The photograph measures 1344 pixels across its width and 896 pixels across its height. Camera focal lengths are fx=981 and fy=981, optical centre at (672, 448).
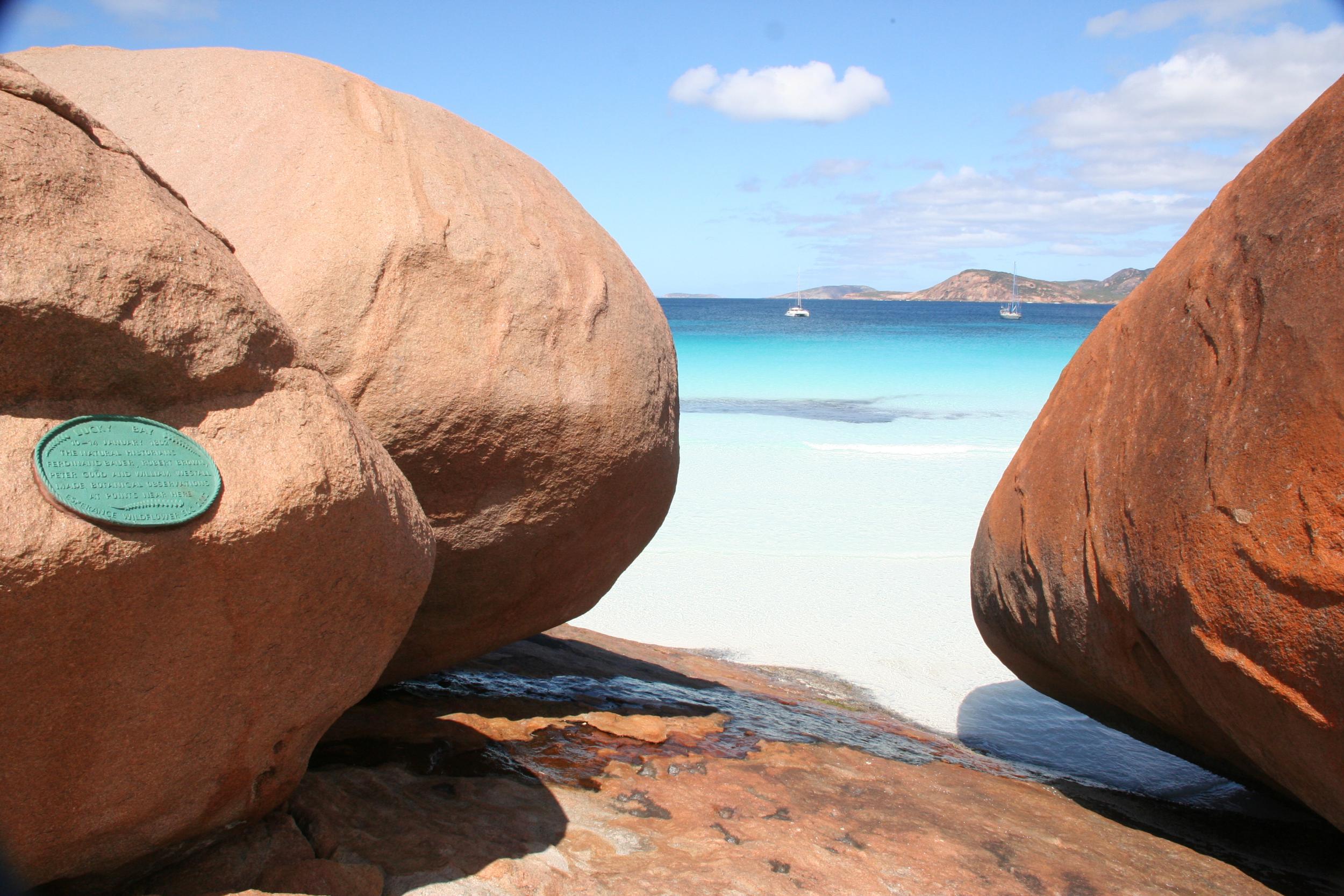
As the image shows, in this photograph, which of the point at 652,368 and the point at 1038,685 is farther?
the point at 1038,685

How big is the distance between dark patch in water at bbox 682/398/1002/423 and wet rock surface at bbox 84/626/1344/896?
1211 cm

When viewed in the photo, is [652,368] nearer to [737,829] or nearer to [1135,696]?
[737,829]

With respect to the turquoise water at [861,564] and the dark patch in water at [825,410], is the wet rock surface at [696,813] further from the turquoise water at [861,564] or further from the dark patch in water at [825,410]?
the dark patch in water at [825,410]

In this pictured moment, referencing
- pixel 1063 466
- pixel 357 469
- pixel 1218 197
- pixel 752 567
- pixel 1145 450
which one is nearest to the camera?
pixel 357 469

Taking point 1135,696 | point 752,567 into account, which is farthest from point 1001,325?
point 1135,696

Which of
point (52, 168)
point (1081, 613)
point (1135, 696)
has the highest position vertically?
point (52, 168)

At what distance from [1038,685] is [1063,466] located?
3.70 feet

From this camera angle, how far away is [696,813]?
111 inches

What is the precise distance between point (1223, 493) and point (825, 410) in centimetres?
1480

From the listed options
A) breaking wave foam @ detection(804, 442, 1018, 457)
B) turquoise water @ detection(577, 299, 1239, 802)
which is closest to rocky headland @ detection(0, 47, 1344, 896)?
turquoise water @ detection(577, 299, 1239, 802)

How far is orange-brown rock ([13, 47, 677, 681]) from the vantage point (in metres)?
2.67

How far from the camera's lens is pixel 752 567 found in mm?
7320

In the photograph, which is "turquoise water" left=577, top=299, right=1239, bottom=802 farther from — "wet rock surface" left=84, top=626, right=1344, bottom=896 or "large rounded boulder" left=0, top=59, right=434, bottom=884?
"large rounded boulder" left=0, top=59, right=434, bottom=884

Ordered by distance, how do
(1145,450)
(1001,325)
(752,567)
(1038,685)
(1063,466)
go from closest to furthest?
(1145,450) → (1063,466) → (1038,685) → (752,567) → (1001,325)
